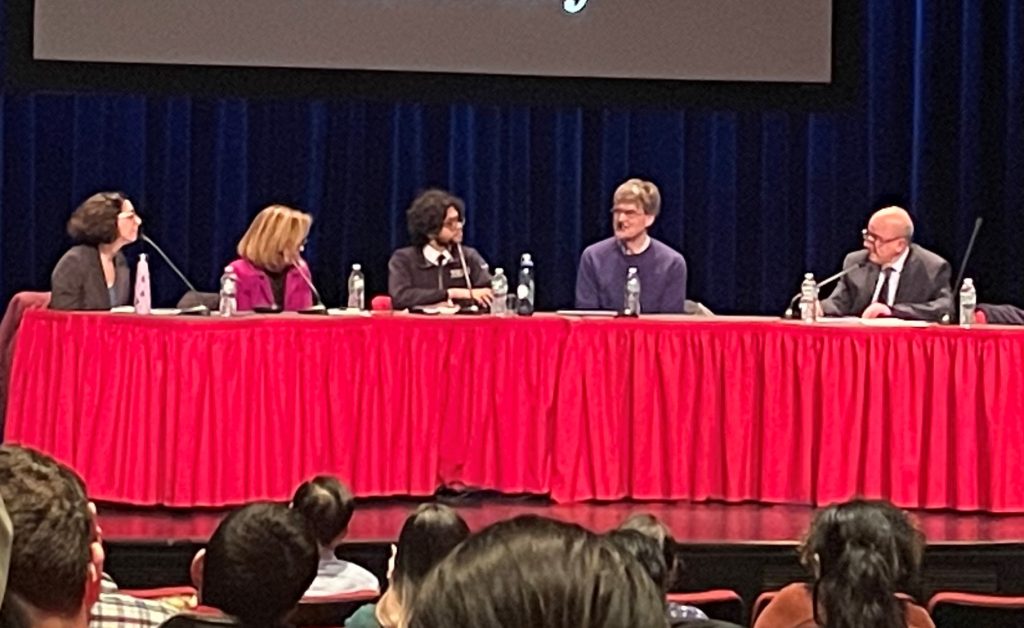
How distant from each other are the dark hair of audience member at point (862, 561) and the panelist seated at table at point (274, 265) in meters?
3.51

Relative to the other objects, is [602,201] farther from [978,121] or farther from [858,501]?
[858,501]

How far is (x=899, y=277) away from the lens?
20.8 feet

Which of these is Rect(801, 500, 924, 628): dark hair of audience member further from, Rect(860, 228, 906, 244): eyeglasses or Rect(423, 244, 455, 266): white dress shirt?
Rect(423, 244, 455, 266): white dress shirt

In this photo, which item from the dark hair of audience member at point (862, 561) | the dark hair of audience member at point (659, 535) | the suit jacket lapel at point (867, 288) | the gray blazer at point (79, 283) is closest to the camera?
the dark hair of audience member at point (862, 561)

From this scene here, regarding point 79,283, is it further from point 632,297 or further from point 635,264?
point 635,264

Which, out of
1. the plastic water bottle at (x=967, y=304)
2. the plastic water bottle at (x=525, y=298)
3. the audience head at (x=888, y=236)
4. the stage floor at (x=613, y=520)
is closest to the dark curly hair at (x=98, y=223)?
the stage floor at (x=613, y=520)

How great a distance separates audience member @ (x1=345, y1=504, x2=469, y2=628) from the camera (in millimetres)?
3137

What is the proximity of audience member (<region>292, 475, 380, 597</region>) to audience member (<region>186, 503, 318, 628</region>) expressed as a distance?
114 cm

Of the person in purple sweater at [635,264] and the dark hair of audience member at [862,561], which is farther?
the person in purple sweater at [635,264]

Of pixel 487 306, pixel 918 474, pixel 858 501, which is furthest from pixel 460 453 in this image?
pixel 858 501

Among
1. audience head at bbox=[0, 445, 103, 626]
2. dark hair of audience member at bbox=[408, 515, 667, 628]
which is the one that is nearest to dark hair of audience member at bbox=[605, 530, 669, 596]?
audience head at bbox=[0, 445, 103, 626]

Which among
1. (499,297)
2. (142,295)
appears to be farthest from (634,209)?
(142,295)

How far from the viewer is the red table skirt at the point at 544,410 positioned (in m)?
5.68

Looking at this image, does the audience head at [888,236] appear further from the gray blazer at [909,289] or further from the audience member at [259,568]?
the audience member at [259,568]
